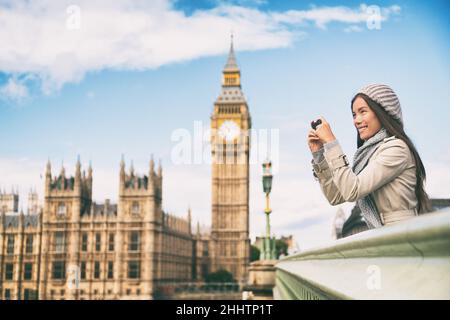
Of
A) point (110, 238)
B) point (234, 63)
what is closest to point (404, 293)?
point (110, 238)

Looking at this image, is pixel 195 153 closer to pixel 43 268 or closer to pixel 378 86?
pixel 378 86

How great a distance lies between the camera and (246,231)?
211ft

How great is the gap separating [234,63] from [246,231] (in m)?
20.3

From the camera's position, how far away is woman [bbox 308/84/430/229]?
6.52 ft

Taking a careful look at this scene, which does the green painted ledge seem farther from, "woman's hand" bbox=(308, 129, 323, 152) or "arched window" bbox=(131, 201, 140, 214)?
"arched window" bbox=(131, 201, 140, 214)

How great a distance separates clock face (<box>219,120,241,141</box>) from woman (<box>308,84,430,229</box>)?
61564 mm

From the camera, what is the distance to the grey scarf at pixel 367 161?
6.97 feet

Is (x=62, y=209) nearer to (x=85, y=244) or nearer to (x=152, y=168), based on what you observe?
(x=85, y=244)

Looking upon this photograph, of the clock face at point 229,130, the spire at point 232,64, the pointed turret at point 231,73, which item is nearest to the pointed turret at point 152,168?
the clock face at point 229,130

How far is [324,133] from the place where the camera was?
219 centimetres

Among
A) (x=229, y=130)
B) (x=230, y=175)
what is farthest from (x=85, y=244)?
(x=230, y=175)

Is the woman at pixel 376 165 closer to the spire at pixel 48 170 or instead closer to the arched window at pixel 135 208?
the arched window at pixel 135 208

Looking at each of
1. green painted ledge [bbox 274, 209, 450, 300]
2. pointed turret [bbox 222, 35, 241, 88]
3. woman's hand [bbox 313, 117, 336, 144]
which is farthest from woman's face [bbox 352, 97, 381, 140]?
pointed turret [bbox 222, 35, 241, 88]

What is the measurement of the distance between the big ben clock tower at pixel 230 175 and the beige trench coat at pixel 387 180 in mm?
60449
